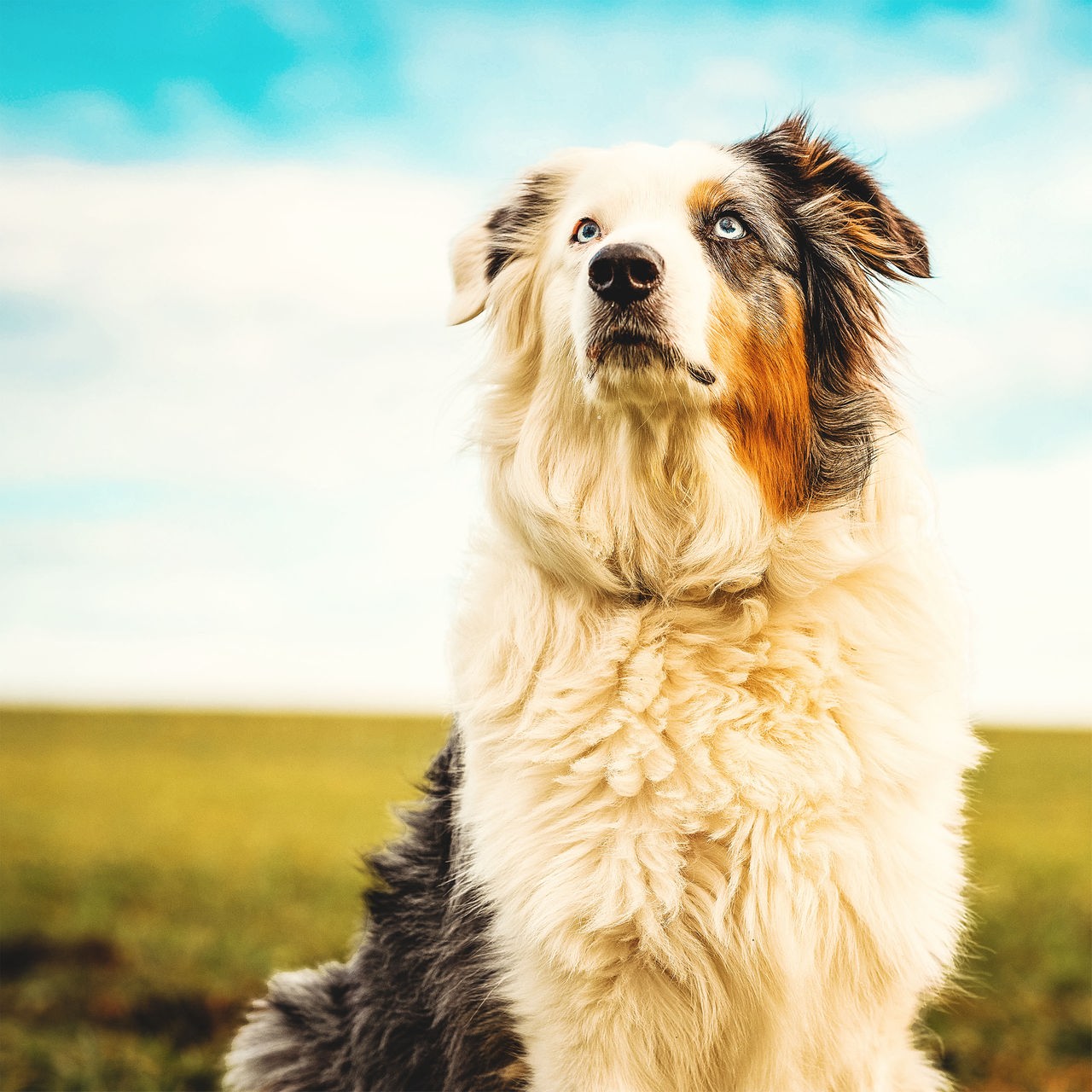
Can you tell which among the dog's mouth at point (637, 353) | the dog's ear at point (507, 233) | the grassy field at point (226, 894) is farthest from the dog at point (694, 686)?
the grassy field at point (226, 894)

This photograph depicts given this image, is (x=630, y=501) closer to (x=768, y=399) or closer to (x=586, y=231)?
(x=768, y=399)

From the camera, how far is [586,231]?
3.22 meters

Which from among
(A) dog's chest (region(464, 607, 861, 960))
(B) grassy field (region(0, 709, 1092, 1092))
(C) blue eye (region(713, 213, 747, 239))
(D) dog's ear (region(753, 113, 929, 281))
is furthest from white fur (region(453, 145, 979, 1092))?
(B) grassy field (region(0, 709, 1092, 1092))

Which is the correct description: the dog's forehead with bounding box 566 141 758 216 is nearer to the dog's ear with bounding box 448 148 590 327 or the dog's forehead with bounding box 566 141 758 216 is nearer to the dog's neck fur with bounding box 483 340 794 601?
the dog's ear with bounding box 448 148 590 327

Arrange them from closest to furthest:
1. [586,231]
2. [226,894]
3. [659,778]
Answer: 1. [659,778]
2. [586,231]
3. [226,894]

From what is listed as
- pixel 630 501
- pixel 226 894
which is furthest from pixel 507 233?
pixel 226 894

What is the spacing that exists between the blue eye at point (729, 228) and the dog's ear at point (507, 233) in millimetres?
650

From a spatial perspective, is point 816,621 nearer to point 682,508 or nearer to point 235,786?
point 682,508

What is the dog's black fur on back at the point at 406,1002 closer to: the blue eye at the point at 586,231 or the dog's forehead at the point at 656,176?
the blue eye at the point at 586,231

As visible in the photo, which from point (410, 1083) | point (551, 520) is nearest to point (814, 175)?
point (551, 520)

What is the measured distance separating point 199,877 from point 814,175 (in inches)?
324

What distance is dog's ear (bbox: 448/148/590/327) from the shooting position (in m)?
3.50

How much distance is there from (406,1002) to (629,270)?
215cm

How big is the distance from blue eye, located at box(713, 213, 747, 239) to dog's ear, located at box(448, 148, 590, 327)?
2.13ft
